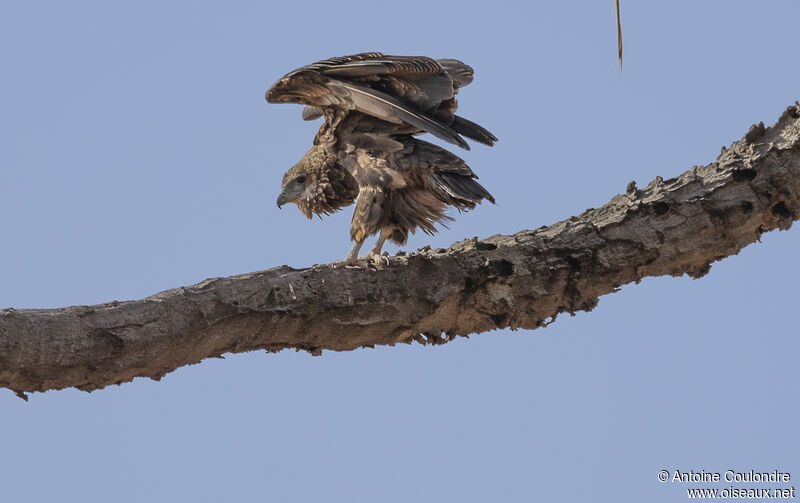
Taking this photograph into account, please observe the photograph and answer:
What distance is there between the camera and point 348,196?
6.64m

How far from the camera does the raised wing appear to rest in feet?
19.6

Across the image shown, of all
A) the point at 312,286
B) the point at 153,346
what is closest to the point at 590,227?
the point at 312,286

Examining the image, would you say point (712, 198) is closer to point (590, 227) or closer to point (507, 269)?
point (590, 227)

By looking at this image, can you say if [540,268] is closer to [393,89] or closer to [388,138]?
[388,138]

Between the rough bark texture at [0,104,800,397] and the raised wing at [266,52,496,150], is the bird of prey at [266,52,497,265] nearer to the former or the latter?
the raised wing at [266,52,496,150]

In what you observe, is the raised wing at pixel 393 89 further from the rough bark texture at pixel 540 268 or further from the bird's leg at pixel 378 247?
the rough bark texture at pixel 540 268

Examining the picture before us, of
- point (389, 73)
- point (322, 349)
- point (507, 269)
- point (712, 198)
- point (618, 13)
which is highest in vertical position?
point (389, 73)

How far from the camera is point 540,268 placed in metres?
5.37

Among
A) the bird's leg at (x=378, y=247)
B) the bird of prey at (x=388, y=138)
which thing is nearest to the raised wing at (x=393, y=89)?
the bird of prey at (x=388, y=138)

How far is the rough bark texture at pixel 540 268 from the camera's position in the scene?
4961 millimetres

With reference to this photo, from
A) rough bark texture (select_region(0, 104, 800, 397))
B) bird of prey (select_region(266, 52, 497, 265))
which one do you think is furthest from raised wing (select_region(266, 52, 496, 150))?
rough bark texture (select_region(0, 104, 800, 397))

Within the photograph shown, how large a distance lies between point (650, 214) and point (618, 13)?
1176 mm

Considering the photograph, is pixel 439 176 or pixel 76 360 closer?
pixel 76 360

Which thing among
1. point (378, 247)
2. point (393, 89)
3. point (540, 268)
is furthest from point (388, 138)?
point (540, 268)
